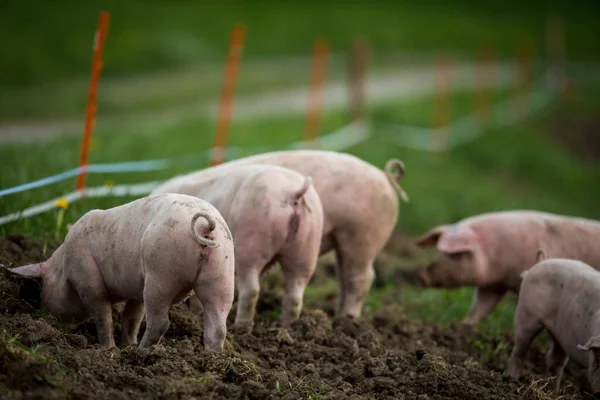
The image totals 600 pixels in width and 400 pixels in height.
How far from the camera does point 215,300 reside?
5.71m

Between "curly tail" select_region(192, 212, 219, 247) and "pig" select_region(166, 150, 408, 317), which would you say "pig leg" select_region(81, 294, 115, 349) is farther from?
"pig" select_region(166, 150, 408, 317)

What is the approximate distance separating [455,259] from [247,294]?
2708mm

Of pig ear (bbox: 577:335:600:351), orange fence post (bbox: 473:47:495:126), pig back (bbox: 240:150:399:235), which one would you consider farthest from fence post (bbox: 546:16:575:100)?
pig ear (bbox: 577:335:600:351)

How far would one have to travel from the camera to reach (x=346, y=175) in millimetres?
7727

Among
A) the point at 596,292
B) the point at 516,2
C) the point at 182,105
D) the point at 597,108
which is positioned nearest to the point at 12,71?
the point at 182,105

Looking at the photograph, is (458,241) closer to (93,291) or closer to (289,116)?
(93,291)

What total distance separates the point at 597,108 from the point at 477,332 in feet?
52.9

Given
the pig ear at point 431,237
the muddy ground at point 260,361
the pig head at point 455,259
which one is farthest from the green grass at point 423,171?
the muddy ground at point 260,361

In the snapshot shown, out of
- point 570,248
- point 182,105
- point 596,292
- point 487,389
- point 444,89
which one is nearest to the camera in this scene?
point 487,389

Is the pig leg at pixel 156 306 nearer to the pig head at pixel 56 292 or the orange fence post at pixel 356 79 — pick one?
the pig head at pixel 56 292

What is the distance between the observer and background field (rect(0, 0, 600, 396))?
10219 mm

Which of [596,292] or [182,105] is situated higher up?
[596,292]

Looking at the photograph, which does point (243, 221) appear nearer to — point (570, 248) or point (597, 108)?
point (570, 248)

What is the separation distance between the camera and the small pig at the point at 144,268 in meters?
5.64
